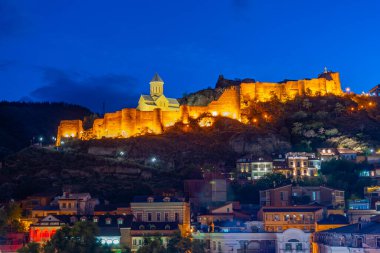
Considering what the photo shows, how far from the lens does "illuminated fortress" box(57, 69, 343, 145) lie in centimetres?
11600

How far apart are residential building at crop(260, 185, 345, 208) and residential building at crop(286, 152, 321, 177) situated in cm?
1007

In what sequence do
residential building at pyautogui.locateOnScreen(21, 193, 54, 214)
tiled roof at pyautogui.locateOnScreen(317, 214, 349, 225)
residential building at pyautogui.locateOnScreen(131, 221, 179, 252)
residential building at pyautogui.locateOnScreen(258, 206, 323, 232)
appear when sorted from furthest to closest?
residential building at pyautogui.locateOnScreen(21, 193, 54, 214) → residential building at pyautogui.locateOnScreen(258, 206, 323, 232) → tiled roof at pyautogui.locateOnScreen(317, 214, 349, 225) → residential building at pyautogui.locateOnScreen(131, 221, 179, 252)

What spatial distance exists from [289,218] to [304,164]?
23.6m

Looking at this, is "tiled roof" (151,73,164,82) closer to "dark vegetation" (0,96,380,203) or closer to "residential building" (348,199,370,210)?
"dark vegetation" (0,96,380,203)

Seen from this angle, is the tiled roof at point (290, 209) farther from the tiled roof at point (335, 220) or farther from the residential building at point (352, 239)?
the residential building at point (352, 239)

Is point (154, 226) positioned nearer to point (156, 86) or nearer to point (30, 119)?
point (156, 86)

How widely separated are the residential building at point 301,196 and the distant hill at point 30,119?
75755 millimetres

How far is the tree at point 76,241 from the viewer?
63750 millimetres

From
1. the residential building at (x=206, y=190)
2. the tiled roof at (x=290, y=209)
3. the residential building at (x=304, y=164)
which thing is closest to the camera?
the tiled roof at (x=290, y=209)

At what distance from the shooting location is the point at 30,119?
18238 cm

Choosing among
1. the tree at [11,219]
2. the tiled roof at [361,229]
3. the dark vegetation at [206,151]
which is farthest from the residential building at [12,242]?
the tiled roof at [361,229]

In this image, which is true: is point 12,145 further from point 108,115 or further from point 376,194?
point 376,194

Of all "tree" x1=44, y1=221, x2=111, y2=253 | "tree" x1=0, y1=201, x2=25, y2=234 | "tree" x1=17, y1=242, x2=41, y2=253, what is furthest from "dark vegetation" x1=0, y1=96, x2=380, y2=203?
"tree" x1=17, y1=242, x2=41, y2=253

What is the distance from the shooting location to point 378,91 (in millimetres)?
139500
